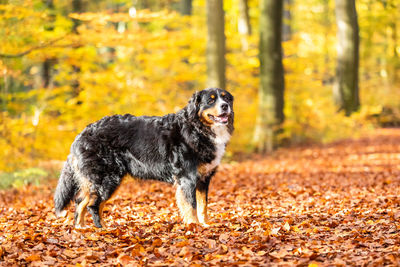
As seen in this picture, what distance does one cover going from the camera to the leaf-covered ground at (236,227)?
13.9 feet

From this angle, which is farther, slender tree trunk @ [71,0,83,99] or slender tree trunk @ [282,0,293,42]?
slender tree trunk @ [282,0,293,42]

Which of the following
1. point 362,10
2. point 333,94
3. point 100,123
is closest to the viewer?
point 100,123

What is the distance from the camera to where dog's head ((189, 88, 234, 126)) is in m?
5.59

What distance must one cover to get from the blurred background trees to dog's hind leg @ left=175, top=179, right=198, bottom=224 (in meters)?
A: 6.17

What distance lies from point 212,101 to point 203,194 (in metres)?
1.23

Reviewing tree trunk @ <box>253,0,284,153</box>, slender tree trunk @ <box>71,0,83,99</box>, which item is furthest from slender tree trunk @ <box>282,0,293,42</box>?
slender tree trunk @ <box>71,0,83,99</box>

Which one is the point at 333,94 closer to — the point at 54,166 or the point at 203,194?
the point at 54,166

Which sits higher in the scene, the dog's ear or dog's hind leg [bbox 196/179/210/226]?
the dog's ear

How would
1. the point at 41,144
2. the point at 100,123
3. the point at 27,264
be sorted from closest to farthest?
the point at 27,264
the point at 100,123
the point at 41,144

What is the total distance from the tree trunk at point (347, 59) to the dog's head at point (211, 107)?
14.9m

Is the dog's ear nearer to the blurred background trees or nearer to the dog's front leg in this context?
the dog's front leg

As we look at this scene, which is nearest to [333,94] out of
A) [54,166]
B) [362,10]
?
[362,10]

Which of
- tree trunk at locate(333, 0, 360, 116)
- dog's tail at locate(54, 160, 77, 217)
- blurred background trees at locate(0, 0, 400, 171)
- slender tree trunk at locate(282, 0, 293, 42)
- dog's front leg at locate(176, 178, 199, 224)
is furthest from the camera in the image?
slender tree trunk at locate(282, 0, 293, 42)

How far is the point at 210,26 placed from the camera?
13273 millimetres
